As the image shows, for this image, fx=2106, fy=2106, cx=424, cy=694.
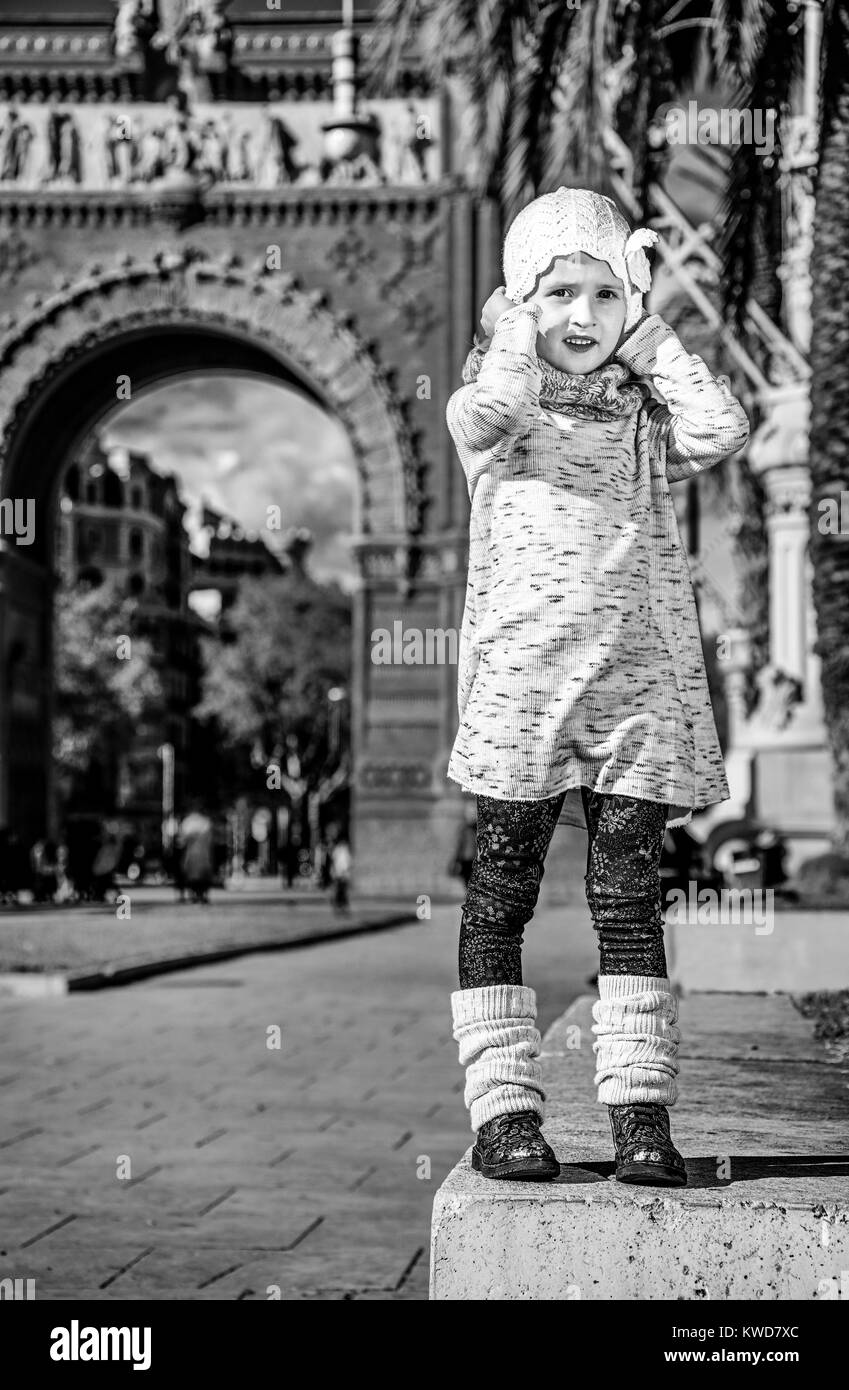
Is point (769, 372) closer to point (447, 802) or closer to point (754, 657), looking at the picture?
point (754, 657)

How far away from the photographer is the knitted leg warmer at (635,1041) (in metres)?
3.24

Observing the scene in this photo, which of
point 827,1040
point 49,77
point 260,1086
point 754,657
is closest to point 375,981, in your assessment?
point 260,1086

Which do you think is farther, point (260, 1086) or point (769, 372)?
point (769, 372)

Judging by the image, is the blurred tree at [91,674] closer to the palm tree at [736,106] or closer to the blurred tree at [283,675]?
the blurred tree at [283,675]

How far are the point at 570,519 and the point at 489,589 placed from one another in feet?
0.59

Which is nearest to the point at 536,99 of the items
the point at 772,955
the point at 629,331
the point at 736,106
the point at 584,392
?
the point at 736,106

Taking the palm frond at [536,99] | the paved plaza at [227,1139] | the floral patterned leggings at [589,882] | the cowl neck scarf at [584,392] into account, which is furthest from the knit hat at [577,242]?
the palm frond at [536,99]

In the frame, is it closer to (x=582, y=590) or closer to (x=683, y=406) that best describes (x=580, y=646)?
(x=582, y=590)

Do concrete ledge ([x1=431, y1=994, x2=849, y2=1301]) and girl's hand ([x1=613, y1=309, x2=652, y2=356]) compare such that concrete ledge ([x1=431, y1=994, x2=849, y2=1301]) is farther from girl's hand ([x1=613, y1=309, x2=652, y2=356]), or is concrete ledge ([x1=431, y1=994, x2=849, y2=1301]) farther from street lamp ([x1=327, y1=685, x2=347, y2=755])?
street lamp ([x1=327, y1=685, x2=347, y2=755])

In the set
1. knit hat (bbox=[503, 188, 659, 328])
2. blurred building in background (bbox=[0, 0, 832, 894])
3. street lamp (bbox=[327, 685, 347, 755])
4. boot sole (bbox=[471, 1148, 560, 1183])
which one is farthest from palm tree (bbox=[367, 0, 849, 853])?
street lamp (bbox=[327, 685, 347, 755])

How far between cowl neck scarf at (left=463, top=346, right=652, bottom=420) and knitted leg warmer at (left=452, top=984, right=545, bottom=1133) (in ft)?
3.10

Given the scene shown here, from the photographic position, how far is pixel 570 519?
11.0 ft

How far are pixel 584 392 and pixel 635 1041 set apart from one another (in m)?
1.05

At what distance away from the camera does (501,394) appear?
3.30 meters
